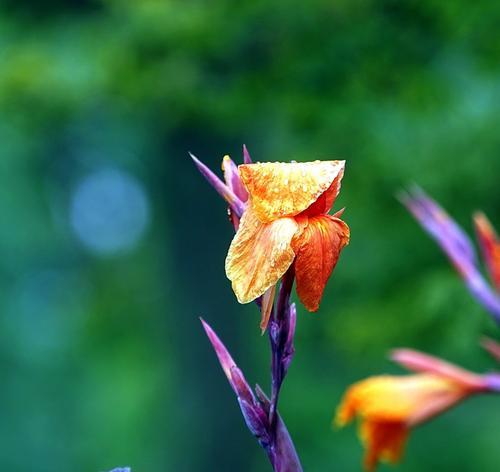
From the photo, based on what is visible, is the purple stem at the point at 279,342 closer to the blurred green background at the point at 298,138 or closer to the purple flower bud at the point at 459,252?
the purple flower bud at the point at 459,252

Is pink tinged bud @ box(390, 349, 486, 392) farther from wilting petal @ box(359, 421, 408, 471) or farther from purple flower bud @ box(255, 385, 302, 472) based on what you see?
purple flower bud @ box(255, 385, 302, 472)

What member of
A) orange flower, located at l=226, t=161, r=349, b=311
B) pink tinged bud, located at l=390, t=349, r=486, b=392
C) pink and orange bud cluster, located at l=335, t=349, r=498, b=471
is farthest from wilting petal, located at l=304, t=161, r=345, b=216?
pink and orange bud cluster, located at l=335, t=349, r=498, b=471

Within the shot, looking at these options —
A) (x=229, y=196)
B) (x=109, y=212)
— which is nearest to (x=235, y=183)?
(x=229, y=196)

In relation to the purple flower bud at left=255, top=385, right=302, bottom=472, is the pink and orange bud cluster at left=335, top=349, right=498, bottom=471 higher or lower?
lower

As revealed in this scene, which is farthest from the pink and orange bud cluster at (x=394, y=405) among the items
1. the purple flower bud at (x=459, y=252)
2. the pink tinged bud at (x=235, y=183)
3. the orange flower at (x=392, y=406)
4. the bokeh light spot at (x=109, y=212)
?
the bokeh light spot at (x=109, y=212)

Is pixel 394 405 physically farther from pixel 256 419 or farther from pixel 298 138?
pixel 298 138

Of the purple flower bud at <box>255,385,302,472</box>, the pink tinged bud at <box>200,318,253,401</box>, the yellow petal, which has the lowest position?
the yellow petal

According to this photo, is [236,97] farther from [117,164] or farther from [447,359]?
[117,164]

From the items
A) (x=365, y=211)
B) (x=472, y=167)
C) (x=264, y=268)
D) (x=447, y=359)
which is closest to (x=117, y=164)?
(x=447, y=359)
